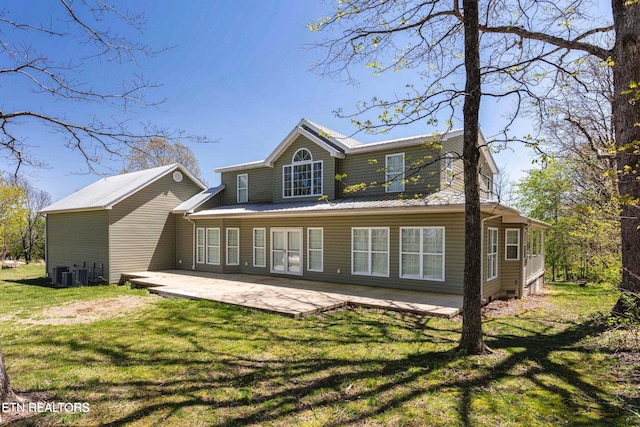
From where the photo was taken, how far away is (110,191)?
51.8 feet

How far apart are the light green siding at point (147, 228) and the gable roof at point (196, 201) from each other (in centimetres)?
35

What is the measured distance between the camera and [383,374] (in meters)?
4.62

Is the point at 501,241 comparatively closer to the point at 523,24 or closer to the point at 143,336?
the point at 523,24

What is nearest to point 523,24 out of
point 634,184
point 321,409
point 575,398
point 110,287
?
point 634,184

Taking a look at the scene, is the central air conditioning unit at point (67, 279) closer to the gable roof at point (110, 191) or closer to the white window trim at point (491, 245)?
the gable roof at point (110, 191)

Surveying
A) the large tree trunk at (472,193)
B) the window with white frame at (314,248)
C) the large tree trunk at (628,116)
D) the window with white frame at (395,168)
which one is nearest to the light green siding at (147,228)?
the window with white frame at (314,248)

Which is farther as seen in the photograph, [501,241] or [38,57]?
[501,241]

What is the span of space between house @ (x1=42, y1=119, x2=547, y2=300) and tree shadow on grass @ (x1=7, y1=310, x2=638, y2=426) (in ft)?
11.6

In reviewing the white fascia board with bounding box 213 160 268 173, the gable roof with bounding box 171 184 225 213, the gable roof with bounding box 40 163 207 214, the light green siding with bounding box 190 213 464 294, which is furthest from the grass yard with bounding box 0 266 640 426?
the white fascia board with bounding box 213 160 268 173

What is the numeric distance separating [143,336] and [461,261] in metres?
7.70

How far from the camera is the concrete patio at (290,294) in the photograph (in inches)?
318

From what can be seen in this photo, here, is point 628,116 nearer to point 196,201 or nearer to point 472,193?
point 472,193

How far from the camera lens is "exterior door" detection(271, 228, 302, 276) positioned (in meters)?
12.8

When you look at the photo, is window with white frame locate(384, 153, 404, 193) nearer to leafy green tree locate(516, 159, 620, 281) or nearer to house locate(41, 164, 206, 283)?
house locate(41, 164, 206, 283)
